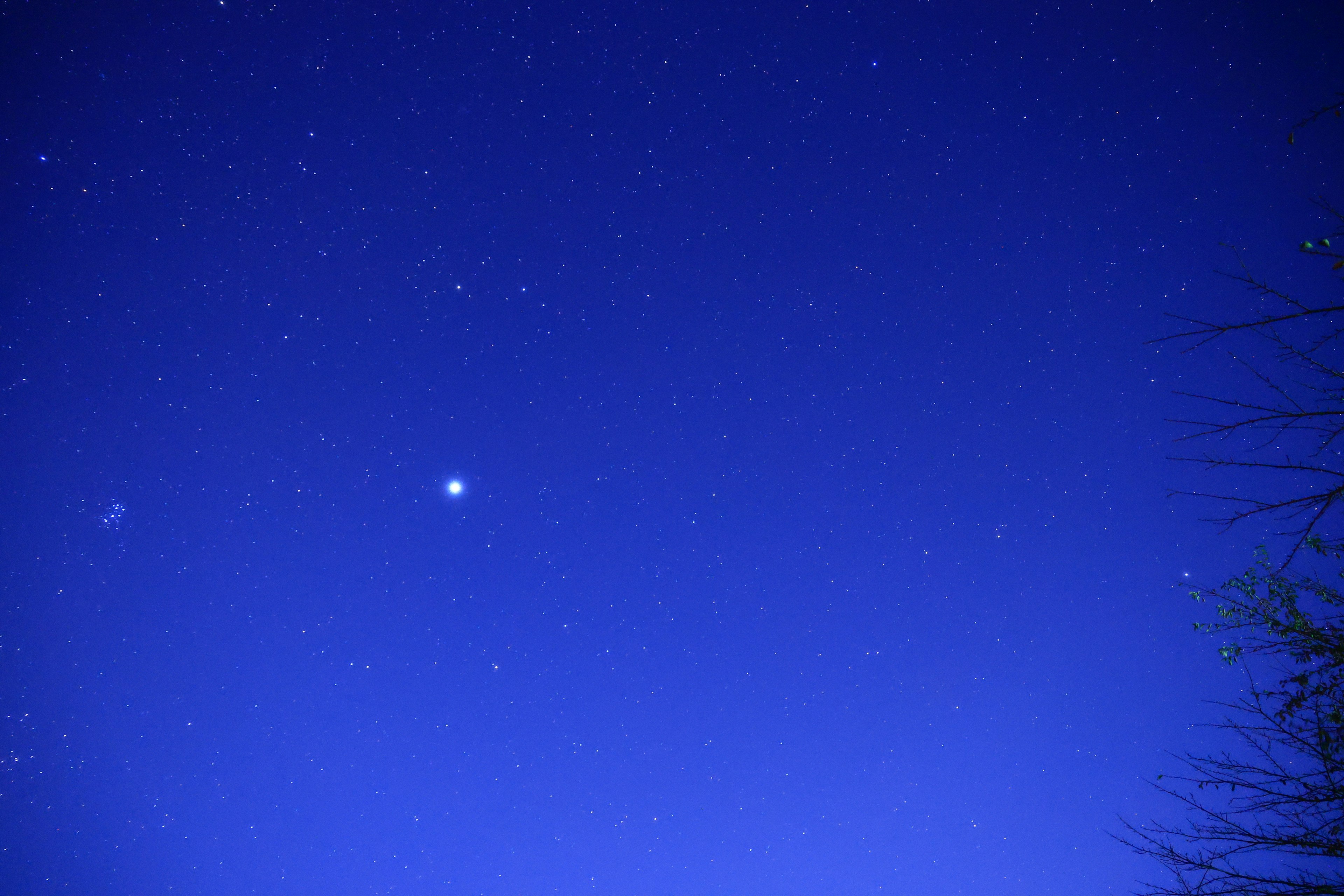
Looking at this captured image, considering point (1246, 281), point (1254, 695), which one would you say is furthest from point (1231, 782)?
point (1246, 281)

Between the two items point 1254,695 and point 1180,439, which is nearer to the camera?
point 1180,439

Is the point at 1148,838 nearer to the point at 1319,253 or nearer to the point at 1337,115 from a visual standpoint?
the point at 1319,253

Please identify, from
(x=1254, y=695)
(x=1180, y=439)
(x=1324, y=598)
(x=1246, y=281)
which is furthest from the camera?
(x=1254, y=695)

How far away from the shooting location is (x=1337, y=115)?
6.46 feet

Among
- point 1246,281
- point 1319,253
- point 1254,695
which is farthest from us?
point 1254,695

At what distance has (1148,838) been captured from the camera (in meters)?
3.08

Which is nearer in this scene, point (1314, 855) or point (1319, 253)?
point (1319, 253)

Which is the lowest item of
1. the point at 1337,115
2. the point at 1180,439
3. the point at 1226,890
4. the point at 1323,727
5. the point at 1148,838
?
the point at 1226,890

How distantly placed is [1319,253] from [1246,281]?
8.1 inches

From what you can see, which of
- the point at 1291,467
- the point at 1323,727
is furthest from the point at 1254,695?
the point at 1291,467

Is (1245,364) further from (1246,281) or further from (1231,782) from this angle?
(1231,782)

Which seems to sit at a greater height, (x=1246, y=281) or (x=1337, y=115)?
(x=1337, y=115)

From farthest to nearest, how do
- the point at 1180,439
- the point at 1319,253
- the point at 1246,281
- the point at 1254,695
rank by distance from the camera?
the point at 1254,695
the point at 1180,439
the point at 1246,281
the point at 1319,253

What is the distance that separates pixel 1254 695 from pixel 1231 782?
1.46 feet
